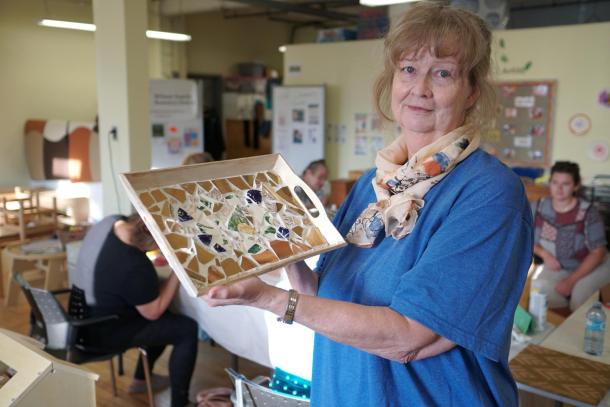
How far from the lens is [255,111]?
36.9 feet

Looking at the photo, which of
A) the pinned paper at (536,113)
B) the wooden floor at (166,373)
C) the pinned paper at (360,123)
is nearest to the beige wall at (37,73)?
the pinned paper at (360,123)

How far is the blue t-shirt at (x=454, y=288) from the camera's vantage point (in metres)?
0.95

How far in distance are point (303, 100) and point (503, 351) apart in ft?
23.4

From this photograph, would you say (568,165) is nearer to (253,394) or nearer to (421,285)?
(253,394)

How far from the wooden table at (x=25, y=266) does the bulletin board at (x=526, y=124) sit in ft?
14.7

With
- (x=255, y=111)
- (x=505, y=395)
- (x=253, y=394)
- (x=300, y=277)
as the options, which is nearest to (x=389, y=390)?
(x=505, y=395)

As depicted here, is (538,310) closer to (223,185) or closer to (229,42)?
(223,185)

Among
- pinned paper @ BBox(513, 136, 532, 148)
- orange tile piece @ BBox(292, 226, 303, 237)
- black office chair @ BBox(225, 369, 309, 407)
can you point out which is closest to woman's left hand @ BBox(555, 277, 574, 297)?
black office chair @ BBox(225, 369, 309, 407)

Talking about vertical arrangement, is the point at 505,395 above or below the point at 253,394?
above

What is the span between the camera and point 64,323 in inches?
111

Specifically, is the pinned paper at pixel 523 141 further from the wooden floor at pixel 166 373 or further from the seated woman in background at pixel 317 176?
the wooden floor at pixel 166 373

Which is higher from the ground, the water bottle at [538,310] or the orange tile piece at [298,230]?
the orange tile piece at [298,230]

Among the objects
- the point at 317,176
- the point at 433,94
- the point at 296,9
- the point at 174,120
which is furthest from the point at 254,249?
the point at 296,9

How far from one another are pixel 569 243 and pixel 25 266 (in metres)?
4.44
